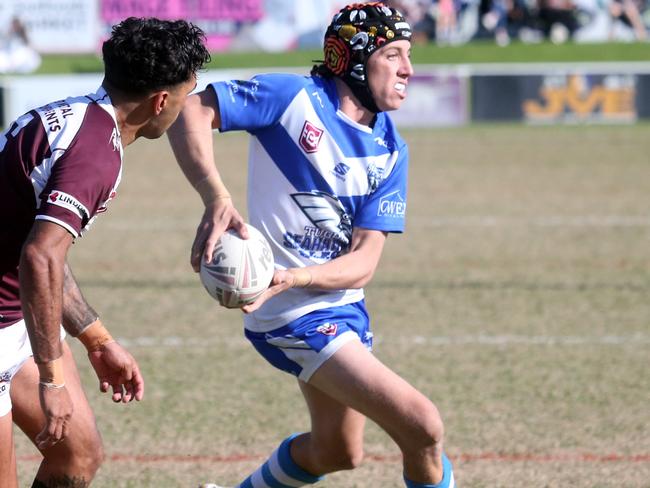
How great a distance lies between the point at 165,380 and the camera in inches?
285

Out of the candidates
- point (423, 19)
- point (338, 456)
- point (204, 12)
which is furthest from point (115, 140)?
point (423, 19)

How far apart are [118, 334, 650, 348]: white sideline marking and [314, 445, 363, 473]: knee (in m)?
3.35

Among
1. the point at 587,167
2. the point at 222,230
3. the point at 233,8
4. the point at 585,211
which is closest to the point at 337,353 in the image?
the point at 222,230

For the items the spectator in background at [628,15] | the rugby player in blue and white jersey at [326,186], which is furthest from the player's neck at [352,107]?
the spectator in background at [628,15]

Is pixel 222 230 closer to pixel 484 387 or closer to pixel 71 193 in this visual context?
pixel 71 193

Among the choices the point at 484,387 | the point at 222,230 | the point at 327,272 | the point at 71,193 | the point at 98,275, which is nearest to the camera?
the point at 71,193

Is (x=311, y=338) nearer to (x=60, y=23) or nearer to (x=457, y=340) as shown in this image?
(x=457, y=340)

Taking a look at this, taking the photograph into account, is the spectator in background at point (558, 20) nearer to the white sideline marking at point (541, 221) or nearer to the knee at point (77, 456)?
the white sideline marking at point (541, 221)

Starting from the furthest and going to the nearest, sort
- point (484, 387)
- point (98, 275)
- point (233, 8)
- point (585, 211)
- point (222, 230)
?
point (233, 8) < point (585, 211) < point (98, 275) < point (484, 387) < point (222, 230)

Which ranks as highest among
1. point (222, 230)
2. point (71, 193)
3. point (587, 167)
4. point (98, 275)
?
point (71, 193)

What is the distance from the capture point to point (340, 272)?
4.54 metres

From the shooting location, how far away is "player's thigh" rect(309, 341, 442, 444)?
14.1 ft

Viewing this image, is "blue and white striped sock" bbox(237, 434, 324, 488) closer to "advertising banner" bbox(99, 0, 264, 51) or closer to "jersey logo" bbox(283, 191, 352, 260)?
"jersey logo" bbox(283, 191, 352, 260)

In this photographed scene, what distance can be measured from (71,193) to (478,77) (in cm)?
2014
